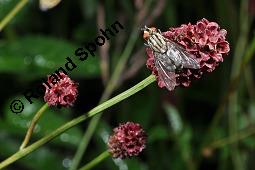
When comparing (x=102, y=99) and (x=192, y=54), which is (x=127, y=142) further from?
(x=102, y=99)

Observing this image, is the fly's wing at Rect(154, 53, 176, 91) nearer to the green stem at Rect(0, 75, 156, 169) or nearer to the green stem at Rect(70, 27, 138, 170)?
the green stem at Rect(0, 75, 156, 169)

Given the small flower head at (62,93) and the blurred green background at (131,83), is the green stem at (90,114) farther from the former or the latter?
the blurred green background at (131,83)

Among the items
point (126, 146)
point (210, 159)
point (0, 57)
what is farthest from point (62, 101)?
point (210, 159)

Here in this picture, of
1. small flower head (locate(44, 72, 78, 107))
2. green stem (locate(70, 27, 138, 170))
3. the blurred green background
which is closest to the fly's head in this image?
small flower head (locate(44, 72, 78, 107))

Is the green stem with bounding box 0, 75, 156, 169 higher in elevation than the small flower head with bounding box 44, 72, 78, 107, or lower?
lower

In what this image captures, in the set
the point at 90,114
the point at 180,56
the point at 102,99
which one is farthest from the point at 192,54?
the point at 102,99

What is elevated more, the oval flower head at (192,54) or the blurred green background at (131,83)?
the blurred green background at (131,83)

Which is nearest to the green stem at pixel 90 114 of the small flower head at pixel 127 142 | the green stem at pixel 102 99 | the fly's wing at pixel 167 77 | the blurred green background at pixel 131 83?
the fly's wing at pixel 167 77
